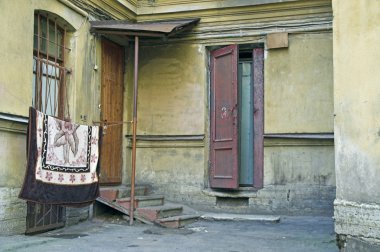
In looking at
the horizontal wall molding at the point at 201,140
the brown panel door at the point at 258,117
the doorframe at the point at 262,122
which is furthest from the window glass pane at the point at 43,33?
the brown panel door at the point at 258,117

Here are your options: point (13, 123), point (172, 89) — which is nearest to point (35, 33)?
point (13, 123)

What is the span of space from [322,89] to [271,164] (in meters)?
1.72

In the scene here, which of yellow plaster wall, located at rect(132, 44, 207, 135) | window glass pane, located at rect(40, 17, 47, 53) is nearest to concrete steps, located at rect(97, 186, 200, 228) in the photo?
yellow plaster wall, located at rect(132, 44, 207, 135)

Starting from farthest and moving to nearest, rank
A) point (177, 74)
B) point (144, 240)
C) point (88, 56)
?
point (177, 74) → point (88, 56) → point (144, 240)

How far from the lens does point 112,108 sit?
1016 centimetres

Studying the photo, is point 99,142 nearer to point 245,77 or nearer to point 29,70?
point 29,70

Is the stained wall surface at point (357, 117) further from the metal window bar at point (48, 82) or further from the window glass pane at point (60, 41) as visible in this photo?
the window glass pane at point (60, 41)

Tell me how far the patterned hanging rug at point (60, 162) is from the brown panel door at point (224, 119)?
2789 mm

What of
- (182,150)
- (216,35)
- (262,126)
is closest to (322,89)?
(262,126)

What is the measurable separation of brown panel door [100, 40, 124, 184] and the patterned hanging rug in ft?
5.45

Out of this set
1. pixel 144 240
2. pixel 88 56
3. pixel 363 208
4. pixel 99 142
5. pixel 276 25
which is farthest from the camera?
pixel 276 25

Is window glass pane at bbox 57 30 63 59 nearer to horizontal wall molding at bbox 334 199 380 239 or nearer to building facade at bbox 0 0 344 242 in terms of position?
building facade at bbox 0 0 344 242

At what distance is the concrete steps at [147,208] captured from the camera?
28.7 feet

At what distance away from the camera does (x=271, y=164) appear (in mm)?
9742
